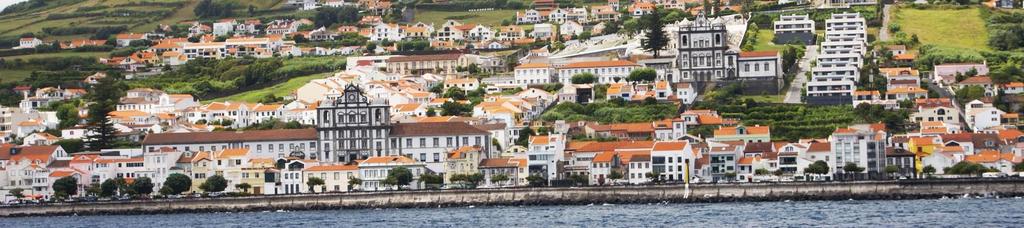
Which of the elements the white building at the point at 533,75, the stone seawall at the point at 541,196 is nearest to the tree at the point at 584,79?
the white building at the point at 533,75

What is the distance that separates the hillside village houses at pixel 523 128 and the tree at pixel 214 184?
1190mm

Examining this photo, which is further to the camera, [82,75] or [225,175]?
[82,75]

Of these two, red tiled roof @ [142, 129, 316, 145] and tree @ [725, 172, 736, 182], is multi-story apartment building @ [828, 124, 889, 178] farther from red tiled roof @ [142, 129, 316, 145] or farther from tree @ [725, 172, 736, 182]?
red tiled roof @ [142, 129, 316, 145]

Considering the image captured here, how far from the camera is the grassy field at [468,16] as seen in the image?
136m

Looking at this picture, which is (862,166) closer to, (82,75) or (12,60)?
(82,75)

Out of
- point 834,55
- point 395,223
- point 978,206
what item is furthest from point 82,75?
point 978,206

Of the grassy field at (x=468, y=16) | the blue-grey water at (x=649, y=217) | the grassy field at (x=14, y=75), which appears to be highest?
the grassy field at (x=468, y=16)

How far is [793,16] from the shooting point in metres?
→ 114

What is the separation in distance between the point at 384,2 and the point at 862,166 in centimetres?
7340

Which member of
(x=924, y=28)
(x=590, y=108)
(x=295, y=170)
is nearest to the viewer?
(x=295, y=170)

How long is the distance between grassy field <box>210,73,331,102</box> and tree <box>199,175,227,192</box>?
80.2ft

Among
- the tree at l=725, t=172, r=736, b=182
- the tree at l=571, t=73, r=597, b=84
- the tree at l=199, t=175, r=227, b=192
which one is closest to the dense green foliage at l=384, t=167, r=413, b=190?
the tree at l=199, t=175, r=227, b=192

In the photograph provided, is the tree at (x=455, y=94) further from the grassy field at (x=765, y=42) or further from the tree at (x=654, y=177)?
the tree at (x=654, y=177)

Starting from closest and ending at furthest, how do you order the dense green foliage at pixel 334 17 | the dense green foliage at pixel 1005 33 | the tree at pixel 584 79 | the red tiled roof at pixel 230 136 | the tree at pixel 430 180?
the tree at pixel 430 180 → the red tiled roof at pixel 230 136 → the tree at pixel 584 79 → the dense green foliage at pixel 1005 33 → the dense green foliage at pixel 334 17
